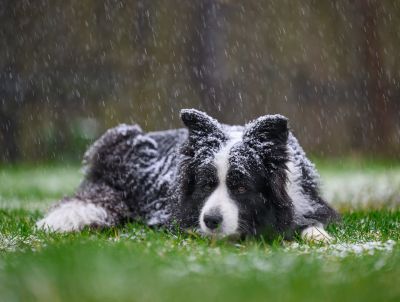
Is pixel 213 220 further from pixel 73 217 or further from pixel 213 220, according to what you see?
pixel 73 217

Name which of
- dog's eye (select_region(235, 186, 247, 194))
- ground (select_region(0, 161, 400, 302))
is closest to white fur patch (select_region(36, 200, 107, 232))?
ground (select_region(0, 161, 400, 302))

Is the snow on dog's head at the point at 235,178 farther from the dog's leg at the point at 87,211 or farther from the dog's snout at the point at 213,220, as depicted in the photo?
the dog's leg at the point at 87,211

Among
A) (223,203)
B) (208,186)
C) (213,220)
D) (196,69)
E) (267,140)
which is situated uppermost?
(196,69)

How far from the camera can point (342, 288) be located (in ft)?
11.0

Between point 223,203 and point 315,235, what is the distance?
927 mm

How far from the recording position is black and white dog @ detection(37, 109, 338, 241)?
5.26 meters

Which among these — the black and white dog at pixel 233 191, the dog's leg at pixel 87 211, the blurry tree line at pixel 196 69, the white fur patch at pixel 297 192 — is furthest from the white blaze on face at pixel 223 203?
the blurry tree line at pixel 196 69

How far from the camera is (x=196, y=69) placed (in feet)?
57.3

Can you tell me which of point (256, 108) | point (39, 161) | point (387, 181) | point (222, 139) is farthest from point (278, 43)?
point (222, 139)

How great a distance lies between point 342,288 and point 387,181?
21.7 feet

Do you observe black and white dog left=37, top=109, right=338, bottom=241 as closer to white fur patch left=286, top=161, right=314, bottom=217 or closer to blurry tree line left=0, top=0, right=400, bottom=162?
white fur patch left=286, top=161, right=314, bottom=217

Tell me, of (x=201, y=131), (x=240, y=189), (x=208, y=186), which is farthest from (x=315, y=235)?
(x=201, y=131)

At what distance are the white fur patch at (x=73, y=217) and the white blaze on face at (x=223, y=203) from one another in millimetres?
1576

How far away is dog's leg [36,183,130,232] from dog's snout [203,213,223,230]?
61.9 inches
